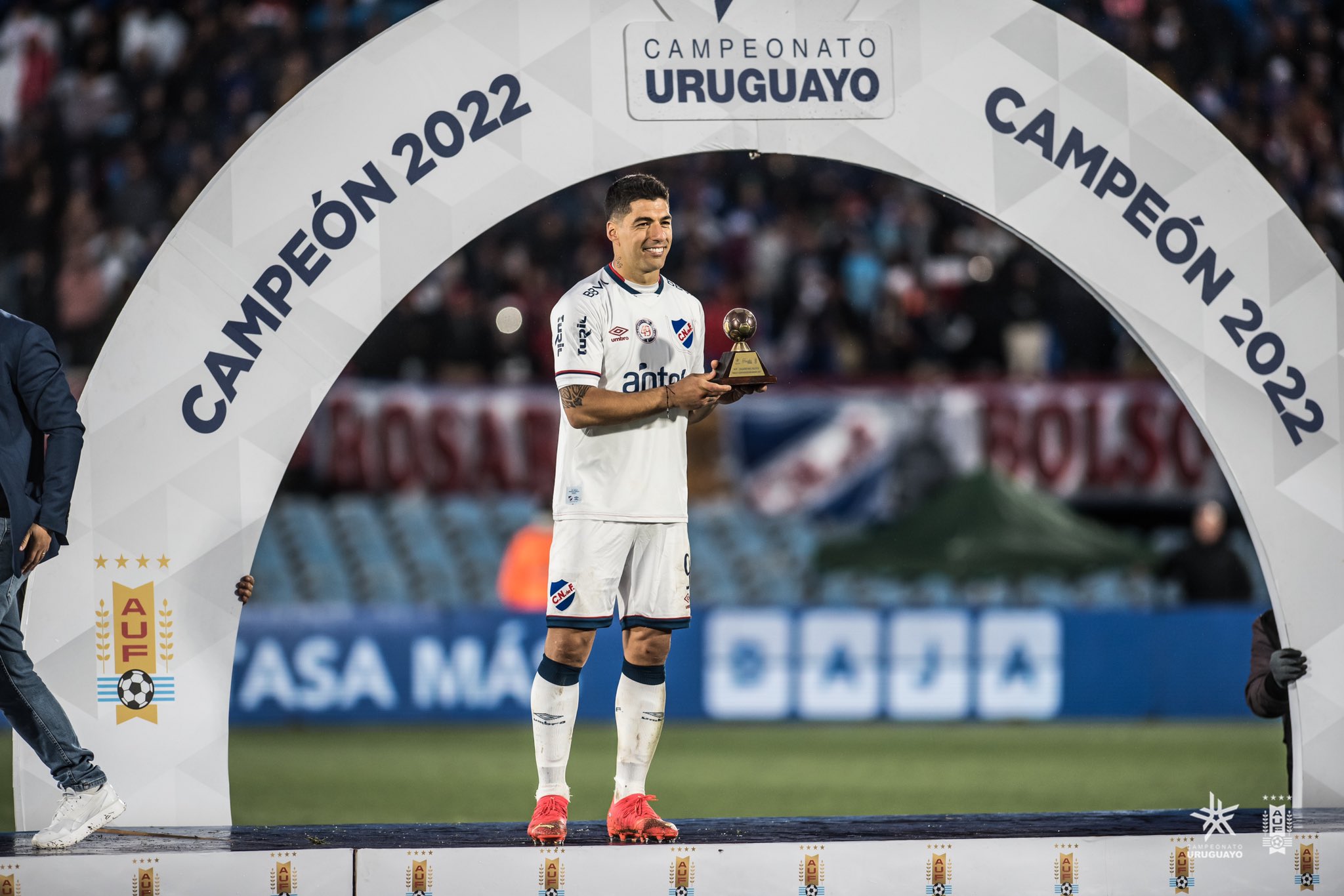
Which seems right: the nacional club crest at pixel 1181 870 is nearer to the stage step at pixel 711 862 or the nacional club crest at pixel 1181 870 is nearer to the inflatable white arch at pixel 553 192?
the stage step at pixel 711 862

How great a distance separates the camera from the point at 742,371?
541cm

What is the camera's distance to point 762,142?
6254mm

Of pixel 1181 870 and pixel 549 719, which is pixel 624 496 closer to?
pixel 549 719

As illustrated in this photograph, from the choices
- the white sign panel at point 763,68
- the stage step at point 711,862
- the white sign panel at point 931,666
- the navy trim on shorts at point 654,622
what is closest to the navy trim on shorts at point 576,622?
the navy trim on shorts at point 654,622

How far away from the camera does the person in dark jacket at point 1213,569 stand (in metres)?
12.2

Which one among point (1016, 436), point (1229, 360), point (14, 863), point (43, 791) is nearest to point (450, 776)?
point (43, 791)

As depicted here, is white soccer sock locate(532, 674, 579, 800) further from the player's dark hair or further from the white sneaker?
the player's dark hair

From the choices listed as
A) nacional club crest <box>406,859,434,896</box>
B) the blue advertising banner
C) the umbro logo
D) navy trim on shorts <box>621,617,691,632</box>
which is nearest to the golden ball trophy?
navy trim on shorts <box>621,617,691,632</box>

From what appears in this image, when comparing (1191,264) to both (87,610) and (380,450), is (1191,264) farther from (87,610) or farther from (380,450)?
(380,450)

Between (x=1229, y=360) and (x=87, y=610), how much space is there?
14.5 ft

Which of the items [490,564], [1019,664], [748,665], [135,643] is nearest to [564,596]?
[135,643]

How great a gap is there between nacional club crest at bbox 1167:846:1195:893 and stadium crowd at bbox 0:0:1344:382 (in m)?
8.70

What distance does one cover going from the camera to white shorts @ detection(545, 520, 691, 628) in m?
5.54

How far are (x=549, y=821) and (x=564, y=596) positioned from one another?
0.74 metres
